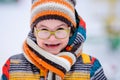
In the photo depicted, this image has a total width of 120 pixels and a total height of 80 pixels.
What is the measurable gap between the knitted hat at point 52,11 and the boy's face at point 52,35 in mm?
13

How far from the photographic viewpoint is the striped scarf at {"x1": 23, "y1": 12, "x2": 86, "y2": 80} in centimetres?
127

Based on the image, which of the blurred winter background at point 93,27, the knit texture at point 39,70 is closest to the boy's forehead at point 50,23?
the knit texture at point 39,70

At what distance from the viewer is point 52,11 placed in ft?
4.10

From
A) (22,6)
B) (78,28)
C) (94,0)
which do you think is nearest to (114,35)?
(94,0)

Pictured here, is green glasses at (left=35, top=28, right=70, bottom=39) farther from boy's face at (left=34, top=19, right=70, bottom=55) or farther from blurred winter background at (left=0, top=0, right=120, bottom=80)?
blurred winter background at (left=0, top=0, right=120, bottom=80)

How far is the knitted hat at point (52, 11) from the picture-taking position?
1252 millimetres

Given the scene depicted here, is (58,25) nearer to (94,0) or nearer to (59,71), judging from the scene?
(59,71)

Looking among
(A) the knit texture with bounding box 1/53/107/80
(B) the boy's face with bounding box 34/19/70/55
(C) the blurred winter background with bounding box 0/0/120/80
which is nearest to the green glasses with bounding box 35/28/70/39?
(B) the boy's face with bounding box 34/19/70/55

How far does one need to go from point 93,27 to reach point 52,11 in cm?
81

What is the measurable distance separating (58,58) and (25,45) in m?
0.12

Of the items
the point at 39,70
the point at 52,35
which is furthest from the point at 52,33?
the point at 39,70

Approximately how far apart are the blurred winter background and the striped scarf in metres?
0.60

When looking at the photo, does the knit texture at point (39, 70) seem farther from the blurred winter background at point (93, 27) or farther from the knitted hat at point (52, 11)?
the blurred winter background at point (93, 27)

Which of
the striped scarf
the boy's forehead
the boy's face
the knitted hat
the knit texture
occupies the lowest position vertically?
the knit texture
